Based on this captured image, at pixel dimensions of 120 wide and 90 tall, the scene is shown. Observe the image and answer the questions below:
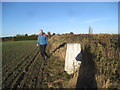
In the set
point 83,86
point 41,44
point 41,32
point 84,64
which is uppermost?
point 41,32

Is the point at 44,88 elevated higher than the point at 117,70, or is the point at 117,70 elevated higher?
the point at 117,70

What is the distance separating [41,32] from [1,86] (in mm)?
4943

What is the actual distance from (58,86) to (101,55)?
209 centimetres

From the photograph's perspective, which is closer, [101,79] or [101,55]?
[101,79]

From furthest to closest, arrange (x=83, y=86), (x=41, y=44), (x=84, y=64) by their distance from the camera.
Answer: (x=41, y=44), (x=84, y=64), (x=83, y=86)

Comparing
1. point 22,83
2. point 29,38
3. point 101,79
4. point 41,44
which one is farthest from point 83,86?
point 29,38

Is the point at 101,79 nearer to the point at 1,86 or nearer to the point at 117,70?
the point at 117,70

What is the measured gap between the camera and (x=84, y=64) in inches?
196

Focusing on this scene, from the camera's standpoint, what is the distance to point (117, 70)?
16.0 feet

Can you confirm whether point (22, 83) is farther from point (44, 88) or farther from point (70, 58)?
point (70, 58)

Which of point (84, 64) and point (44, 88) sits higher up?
point (84, 64)

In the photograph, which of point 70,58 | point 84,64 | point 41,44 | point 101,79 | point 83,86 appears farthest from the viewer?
point 41,44

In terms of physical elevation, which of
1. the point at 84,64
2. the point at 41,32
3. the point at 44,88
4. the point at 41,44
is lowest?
the point at 44,88

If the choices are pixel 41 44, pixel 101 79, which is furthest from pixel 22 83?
pixel 41 44
